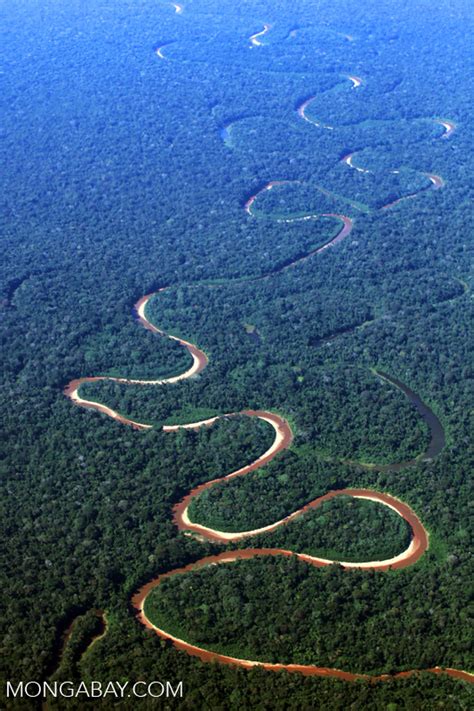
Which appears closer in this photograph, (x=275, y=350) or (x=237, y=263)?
(x=275, y=350)

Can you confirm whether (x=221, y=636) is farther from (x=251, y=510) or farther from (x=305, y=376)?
(x=305, y=376)

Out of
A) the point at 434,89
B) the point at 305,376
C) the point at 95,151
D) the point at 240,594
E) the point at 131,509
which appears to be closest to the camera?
the point at 240,594

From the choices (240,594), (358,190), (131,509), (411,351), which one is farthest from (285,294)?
(240,594)

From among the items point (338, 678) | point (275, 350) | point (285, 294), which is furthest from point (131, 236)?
point (338, 678)

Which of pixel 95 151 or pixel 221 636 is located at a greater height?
pixel 95 151

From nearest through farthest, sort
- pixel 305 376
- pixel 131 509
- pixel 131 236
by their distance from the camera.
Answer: pixel 131 509 < pixel 305 376 < pixel 131 236

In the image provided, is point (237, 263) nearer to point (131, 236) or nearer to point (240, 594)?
point (131, 236)
